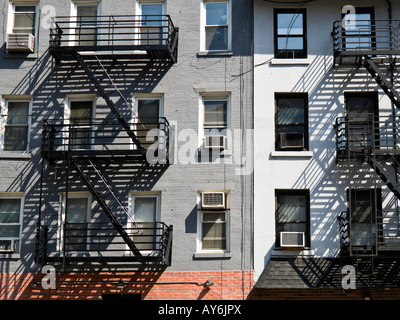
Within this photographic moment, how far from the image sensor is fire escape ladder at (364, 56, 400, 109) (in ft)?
63.6

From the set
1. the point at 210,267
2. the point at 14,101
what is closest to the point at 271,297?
the point at 210,267

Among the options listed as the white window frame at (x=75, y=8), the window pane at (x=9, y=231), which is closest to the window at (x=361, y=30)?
the white window frame at (x=75, y=8)

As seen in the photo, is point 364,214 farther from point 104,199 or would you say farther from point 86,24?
point 86,24

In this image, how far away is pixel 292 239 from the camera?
19156 millimetres

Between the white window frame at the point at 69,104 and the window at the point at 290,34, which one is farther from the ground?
the window at the point at 290,34

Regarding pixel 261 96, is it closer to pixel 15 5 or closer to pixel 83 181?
pixel 83 181

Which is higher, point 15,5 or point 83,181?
point 15,5

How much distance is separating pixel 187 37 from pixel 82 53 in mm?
2964

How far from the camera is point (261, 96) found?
802 inches

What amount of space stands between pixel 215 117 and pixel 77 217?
4628 millimetres

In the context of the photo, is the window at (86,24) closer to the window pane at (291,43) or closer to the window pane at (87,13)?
the window pane at (87,13)

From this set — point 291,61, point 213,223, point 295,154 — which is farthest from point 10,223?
point 291,61

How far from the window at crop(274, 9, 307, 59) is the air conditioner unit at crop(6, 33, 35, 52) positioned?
685cm

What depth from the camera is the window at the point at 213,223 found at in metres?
19.5
